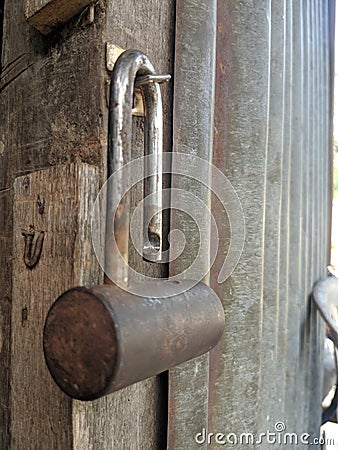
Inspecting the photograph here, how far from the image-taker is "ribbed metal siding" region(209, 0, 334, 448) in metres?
0.75

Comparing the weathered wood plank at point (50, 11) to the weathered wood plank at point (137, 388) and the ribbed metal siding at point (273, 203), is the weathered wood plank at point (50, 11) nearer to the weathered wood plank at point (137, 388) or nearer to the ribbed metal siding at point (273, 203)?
the weathered wood plank at point (137, 388)

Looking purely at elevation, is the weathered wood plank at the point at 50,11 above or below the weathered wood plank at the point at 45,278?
above

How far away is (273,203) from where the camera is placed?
0.95 m

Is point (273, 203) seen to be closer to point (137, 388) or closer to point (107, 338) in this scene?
point (137, 388)

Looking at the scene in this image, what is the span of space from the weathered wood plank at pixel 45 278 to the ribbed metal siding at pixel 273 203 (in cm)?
31

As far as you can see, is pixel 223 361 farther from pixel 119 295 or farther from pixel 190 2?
pixel 190 2

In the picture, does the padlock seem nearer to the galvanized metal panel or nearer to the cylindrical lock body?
the cylindrical lock body

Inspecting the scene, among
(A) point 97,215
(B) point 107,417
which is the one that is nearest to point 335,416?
(B) point 107,417

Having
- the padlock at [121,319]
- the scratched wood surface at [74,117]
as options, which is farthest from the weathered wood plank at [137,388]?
the padlock at [121,319]

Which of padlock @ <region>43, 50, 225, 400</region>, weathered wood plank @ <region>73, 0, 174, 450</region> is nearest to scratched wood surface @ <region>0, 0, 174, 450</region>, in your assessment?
weathered wood plank @ <region>73, 0, 174, 450</region>

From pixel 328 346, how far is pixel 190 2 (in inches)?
59.0

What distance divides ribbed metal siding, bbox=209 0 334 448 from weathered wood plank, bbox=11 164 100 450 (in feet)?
1.03

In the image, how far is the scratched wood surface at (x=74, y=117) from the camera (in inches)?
20.5

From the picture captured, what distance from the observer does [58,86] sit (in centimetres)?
58
